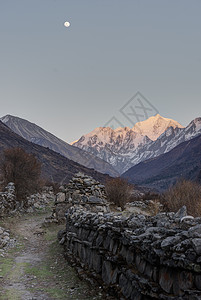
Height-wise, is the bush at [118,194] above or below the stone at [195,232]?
below

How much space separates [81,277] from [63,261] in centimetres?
228

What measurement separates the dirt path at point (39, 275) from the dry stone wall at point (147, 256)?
2.03 ft

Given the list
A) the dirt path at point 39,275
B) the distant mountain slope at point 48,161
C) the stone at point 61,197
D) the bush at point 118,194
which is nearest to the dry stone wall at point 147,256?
the dirt path at point 39,275

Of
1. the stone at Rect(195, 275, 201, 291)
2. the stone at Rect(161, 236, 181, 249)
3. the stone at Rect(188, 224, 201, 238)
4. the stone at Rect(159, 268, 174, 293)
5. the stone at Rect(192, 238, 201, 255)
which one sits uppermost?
the stone at Rect(188, 224, 201, 238)

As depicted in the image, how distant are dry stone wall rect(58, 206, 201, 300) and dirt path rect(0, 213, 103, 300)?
618 mm

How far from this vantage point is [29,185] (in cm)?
2450

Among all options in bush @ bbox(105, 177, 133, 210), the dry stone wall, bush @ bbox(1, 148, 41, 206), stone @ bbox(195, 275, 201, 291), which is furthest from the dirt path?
bush @ bbox(1, 148, 41, 206)

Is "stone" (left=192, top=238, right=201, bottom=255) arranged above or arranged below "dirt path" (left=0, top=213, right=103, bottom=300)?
above

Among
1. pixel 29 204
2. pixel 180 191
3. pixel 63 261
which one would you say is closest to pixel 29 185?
pixel 29 204

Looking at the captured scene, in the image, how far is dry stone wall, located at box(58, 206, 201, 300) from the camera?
365 centimetres

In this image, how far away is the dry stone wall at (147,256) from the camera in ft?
12.0

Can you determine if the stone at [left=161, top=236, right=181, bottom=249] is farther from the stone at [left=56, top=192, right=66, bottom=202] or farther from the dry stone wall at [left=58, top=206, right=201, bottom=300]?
the stone at [left=56, top=192, right=66, bottom=202]

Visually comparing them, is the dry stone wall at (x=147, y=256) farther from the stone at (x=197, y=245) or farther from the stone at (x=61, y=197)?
the stone at (x=61, y=197)

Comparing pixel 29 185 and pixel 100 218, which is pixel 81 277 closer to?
pixel 100 218
